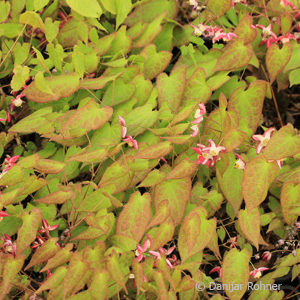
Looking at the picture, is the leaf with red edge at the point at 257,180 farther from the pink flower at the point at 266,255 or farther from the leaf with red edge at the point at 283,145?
the pink flower at the point at 266,255

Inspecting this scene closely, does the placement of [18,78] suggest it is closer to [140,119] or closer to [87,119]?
[87,119]

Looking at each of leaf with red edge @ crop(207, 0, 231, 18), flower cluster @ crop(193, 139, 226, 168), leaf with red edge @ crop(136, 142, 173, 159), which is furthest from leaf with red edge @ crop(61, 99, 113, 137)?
leaf with red edge @ crop(207, 0, 231, 18)

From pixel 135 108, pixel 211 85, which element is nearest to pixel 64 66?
pixel 135 108

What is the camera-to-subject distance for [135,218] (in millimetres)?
1031

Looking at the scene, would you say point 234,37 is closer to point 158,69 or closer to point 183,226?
point 158,69

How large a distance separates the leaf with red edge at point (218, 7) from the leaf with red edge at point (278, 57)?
23 centimetres

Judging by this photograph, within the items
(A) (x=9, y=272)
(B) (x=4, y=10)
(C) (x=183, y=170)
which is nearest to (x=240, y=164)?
(C) (x=183, y=170)

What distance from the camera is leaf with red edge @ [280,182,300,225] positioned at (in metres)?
1.09

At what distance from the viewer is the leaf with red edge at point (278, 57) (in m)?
1.23

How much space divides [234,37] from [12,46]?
0.65 meters

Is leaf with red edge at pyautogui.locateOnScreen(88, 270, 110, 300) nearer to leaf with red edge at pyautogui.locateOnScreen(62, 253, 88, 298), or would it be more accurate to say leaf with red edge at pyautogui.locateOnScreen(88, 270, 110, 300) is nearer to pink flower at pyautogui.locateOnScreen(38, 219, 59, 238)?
leaf with red edge at pyautogui.locateOnScreen(62, 253, 88, 298)

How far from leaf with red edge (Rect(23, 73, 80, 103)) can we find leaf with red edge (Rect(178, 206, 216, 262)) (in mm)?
418

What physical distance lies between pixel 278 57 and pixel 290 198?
391 millimetres

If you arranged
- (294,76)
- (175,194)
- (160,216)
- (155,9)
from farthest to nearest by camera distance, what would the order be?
(155,9)
(294,76)
(175,194)
(160,216)
